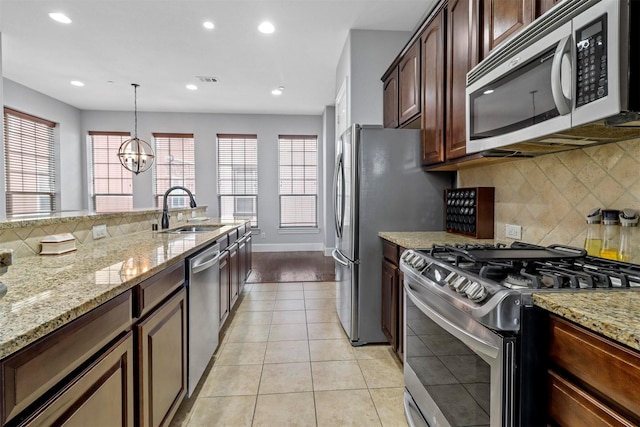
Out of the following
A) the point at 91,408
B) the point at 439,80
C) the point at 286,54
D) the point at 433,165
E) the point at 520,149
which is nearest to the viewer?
the point at 91,408

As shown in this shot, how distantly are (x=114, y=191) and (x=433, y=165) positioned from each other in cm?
718

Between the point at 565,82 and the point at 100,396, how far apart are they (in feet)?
5.88

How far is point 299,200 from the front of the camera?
732 cm

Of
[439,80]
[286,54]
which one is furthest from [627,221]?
[286,54]

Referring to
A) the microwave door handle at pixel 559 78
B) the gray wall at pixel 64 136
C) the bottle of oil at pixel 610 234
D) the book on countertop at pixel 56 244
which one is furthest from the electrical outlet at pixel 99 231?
the gray wall at pixel 64 136

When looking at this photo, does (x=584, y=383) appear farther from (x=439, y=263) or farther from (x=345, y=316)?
(x=345, y=316)

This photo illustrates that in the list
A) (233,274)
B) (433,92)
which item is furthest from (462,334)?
(233,274)

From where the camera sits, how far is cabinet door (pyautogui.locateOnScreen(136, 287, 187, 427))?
122cm

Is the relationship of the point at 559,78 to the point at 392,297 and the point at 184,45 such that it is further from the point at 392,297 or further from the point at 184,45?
the point at 184,45

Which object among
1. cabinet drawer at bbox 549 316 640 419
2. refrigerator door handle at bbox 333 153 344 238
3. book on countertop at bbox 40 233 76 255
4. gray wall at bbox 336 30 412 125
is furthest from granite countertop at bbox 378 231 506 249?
book on countertop at bbox 40 233 76 255

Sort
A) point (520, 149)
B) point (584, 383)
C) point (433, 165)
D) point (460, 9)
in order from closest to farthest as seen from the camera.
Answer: point (584, 383), point (520, 149), point (460, 9), point (433, 165)

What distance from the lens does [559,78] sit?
1066mm

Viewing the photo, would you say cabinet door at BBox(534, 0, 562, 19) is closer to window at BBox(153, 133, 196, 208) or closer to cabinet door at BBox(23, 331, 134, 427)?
cabinet door at BBox(23, 331, 134, 427)

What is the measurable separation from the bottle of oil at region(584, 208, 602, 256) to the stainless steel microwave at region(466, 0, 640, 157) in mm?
314
